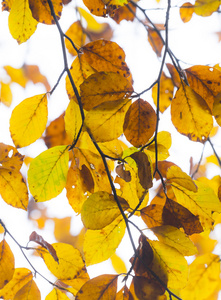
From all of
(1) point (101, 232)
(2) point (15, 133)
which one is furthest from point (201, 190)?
(2) point (15, 133)

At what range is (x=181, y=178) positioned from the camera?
0.42 metres

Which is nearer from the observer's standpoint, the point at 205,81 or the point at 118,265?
the point at 205,81

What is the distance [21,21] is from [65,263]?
1.43ft

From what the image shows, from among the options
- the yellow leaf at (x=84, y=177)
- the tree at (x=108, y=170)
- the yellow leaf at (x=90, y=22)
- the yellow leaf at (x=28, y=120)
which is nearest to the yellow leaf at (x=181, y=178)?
the tree at (x=108, y=170)

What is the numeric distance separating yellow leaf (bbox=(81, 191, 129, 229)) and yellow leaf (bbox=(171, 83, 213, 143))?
15cm

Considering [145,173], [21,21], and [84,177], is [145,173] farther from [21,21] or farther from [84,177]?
[21,21]

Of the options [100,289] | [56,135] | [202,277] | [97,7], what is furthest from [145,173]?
[202,277]

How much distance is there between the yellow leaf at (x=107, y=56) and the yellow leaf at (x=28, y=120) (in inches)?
4.0

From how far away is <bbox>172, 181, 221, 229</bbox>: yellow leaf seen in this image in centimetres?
46

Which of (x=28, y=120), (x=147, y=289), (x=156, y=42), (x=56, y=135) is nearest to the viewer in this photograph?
(x=147, y=289)

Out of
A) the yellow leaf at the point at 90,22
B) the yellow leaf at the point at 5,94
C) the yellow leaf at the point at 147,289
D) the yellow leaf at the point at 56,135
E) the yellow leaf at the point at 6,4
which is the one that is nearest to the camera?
the yellow leaf at the point at 147,289

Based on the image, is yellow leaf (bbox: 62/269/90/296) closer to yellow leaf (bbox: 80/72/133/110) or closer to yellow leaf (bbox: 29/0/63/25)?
yellow leaf (bbox: 80/72/133/110)

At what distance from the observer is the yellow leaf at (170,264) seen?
398 millimetres

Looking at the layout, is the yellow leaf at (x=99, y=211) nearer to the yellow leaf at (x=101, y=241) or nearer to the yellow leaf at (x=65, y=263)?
the yellow leaf at (x=101, y=241)
